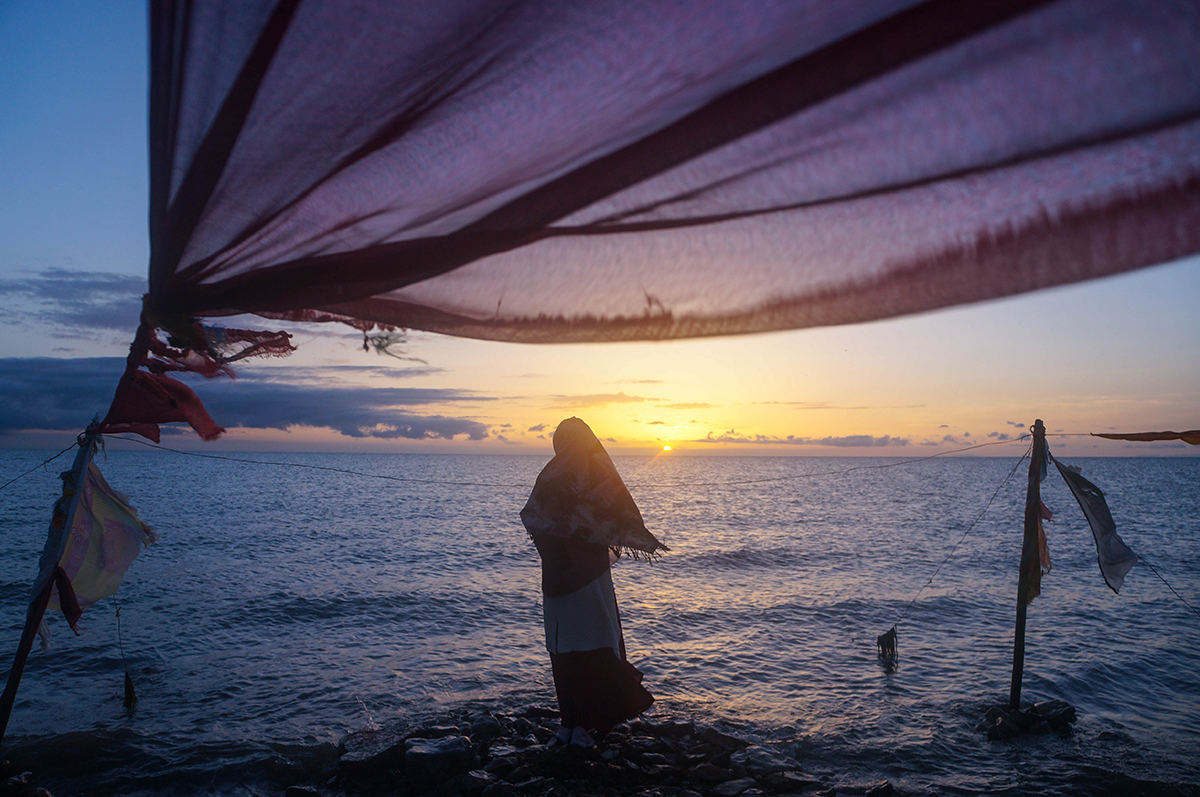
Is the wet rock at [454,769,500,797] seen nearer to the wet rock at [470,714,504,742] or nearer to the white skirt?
the wet rock at [470,714,504,742]

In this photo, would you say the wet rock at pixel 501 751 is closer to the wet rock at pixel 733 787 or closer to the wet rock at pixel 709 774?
the wet rock at pixel 709 774

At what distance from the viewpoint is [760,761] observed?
6.11m

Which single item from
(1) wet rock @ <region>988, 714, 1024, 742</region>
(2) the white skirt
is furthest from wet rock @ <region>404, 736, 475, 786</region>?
(1) wet rock @ <region>988, 714, 1024, 742</region>

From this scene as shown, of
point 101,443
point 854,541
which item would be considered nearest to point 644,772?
point 101,443

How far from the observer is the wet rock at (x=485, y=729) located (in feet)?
21.5

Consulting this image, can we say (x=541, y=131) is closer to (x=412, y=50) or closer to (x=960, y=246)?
(x=412, y=50)

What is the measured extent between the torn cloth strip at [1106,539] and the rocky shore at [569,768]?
4.05 m

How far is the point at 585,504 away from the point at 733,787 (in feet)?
9.70

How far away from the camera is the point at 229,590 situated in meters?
16.5

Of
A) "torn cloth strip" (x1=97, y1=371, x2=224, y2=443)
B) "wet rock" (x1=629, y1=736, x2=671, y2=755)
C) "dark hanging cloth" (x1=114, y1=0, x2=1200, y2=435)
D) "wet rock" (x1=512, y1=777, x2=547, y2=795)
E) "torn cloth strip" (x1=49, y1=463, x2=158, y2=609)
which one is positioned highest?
"dark hanging cloth" (x1=114, y1=0, x2=1200, y2=435)

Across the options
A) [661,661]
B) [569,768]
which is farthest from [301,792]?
[661,661]

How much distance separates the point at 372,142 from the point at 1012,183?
158 cm

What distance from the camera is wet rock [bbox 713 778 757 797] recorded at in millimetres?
5410

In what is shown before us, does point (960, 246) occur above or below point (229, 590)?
above
